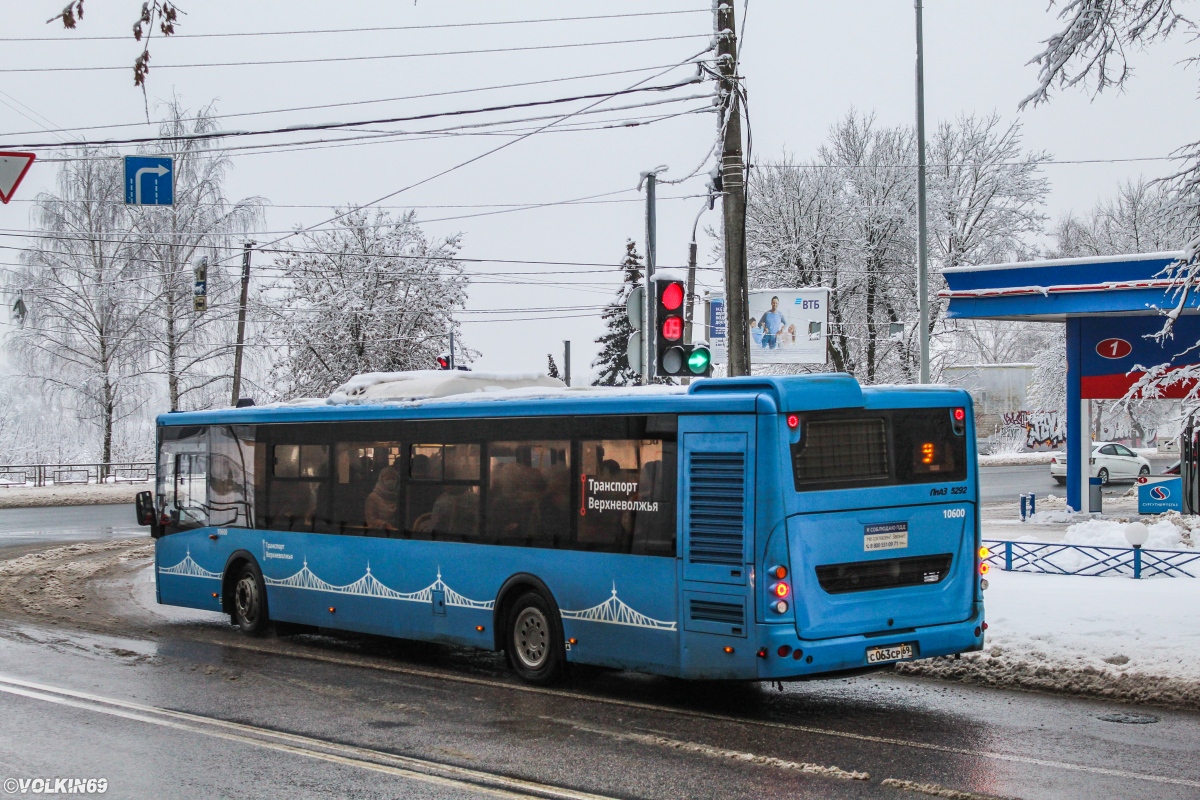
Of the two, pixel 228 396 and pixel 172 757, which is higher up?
pixel 228 396

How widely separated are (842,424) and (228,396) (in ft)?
153

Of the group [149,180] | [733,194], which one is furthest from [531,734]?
[149,180]

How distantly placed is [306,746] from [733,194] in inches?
325

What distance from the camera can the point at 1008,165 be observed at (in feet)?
155

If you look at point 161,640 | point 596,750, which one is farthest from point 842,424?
point 161,640

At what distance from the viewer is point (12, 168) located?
14578 mm

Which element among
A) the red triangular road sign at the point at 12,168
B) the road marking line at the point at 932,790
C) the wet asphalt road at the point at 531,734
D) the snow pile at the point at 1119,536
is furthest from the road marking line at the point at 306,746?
the snow pile at the point at 1119,536

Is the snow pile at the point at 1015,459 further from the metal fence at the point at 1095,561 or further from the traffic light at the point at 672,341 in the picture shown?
the traffic light at the point at 672,341

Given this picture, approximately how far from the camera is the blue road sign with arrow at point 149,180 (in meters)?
19.7

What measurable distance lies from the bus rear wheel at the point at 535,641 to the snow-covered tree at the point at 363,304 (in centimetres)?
3660

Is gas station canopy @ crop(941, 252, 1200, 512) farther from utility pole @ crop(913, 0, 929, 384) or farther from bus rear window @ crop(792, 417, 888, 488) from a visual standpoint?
bus rear window @ crop(792, 417, 888, 488)

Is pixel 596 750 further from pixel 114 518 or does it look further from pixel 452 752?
pixel 114 518

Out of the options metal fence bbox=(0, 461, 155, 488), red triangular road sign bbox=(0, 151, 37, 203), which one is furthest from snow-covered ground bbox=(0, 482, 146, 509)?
red triangular road sign bbox=(0, 151, 37, 203)

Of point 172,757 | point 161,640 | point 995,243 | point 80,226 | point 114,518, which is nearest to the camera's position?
point 172,757
